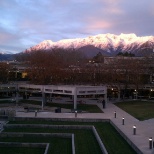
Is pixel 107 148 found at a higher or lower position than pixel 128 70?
lower

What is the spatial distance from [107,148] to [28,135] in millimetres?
7113

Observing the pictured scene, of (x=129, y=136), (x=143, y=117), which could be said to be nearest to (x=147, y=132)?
(x=129, y=136)

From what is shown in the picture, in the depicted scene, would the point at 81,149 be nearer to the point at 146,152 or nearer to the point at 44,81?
the point at 146,152

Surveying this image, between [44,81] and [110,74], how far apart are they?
1328cm

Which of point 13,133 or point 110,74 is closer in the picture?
point 13,133

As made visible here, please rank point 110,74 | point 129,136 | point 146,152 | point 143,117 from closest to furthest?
point 146,152
point 129,136
point 143,117
point 110,74

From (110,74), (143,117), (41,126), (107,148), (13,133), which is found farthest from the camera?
(110,74)

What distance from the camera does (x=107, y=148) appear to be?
20.3m

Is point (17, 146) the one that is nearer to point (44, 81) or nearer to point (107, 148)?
point (107, 148)

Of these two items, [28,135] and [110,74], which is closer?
[28,135]

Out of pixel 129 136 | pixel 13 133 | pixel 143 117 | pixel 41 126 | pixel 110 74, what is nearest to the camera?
pixel 129 136

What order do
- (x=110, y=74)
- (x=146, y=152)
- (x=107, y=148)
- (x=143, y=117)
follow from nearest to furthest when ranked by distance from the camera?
(x=146, y=152) < (x=107, y=148) < (x=143, y=117) < (x=110, y=74)

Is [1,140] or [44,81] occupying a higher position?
[44,81]

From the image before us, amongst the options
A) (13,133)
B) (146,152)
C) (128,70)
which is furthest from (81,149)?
(128,70)
